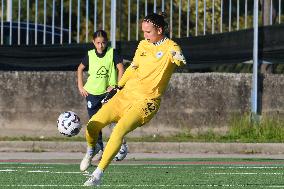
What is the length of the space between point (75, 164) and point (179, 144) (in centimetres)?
337

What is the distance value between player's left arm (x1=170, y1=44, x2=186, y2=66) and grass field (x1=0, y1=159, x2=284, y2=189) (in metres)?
1.22

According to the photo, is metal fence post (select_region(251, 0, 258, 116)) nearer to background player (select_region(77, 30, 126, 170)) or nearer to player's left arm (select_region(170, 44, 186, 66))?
background player (select_region(77, 30, 126, 170))

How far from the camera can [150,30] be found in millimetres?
11586

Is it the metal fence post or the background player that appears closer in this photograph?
the background player

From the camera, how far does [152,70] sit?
37.9 feet

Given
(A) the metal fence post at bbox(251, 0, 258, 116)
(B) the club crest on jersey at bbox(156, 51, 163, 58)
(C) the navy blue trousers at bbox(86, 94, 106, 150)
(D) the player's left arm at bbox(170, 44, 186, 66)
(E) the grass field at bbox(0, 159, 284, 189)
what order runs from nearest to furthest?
(E) the grass field at bbox(0, 159, 284, 189), (D) the player's left arm at bbox(170, 44, 186, 66), (B) the club crest on jersey at bbox(156, 51, 163, 58), (C) the navy blue trousers at bbox(86, 94, 106, 150), (A) the metal fence post at bbox(251, 0, 258, 116)

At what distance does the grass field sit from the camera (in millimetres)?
11297

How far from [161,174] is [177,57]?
6.59 feet

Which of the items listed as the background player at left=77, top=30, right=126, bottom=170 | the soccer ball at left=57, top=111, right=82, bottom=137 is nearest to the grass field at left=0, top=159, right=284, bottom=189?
the soccer ball at left=57, top=111, right=82, bottom=137

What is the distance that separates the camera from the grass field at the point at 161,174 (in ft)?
37.1

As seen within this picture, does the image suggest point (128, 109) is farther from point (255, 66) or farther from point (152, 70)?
point (255, 66)

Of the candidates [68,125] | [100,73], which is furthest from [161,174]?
[100,73]

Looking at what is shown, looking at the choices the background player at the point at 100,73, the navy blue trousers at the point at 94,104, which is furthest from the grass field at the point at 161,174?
the background player at the point at 100,73

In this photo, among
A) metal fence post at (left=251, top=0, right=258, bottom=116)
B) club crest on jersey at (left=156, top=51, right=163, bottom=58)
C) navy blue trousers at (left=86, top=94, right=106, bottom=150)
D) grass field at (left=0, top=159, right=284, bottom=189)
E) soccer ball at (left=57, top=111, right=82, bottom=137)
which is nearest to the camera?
grass field at (left=0, top=159, right=284, bottom=189)
